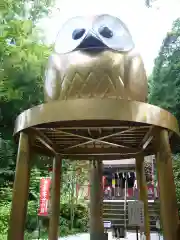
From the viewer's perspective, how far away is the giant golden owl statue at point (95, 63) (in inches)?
245

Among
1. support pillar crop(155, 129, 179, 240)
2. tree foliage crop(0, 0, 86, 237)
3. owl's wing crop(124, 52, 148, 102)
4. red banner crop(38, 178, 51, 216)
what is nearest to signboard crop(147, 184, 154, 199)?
red banner crop(38, 178, 51, 216)

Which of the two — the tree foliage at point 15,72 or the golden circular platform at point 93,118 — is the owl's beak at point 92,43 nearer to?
the golden circular platform at point 93,118

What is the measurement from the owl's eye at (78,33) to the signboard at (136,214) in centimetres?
384

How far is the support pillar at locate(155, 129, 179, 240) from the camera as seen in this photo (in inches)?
217

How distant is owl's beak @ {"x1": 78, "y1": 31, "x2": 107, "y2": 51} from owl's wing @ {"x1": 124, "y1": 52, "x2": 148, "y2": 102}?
61 centimetres

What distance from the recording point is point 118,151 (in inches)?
352

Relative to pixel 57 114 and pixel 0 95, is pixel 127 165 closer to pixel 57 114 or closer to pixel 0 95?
pixel 0 95

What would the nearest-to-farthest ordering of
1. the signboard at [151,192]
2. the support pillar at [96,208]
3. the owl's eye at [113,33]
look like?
the owl's eye at [113,33], the support pillar at [96,208], the signboard at [151,192]

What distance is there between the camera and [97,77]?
6.22 meters

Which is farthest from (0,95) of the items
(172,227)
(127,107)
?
(172,227)

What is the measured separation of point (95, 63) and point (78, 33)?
2.93 feet

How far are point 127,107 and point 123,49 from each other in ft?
5.13

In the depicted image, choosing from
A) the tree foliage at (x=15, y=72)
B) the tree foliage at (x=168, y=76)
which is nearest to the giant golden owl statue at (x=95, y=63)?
the tree foliage at (x=15, y=72)

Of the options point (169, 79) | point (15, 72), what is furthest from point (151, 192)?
point (15, 72)
